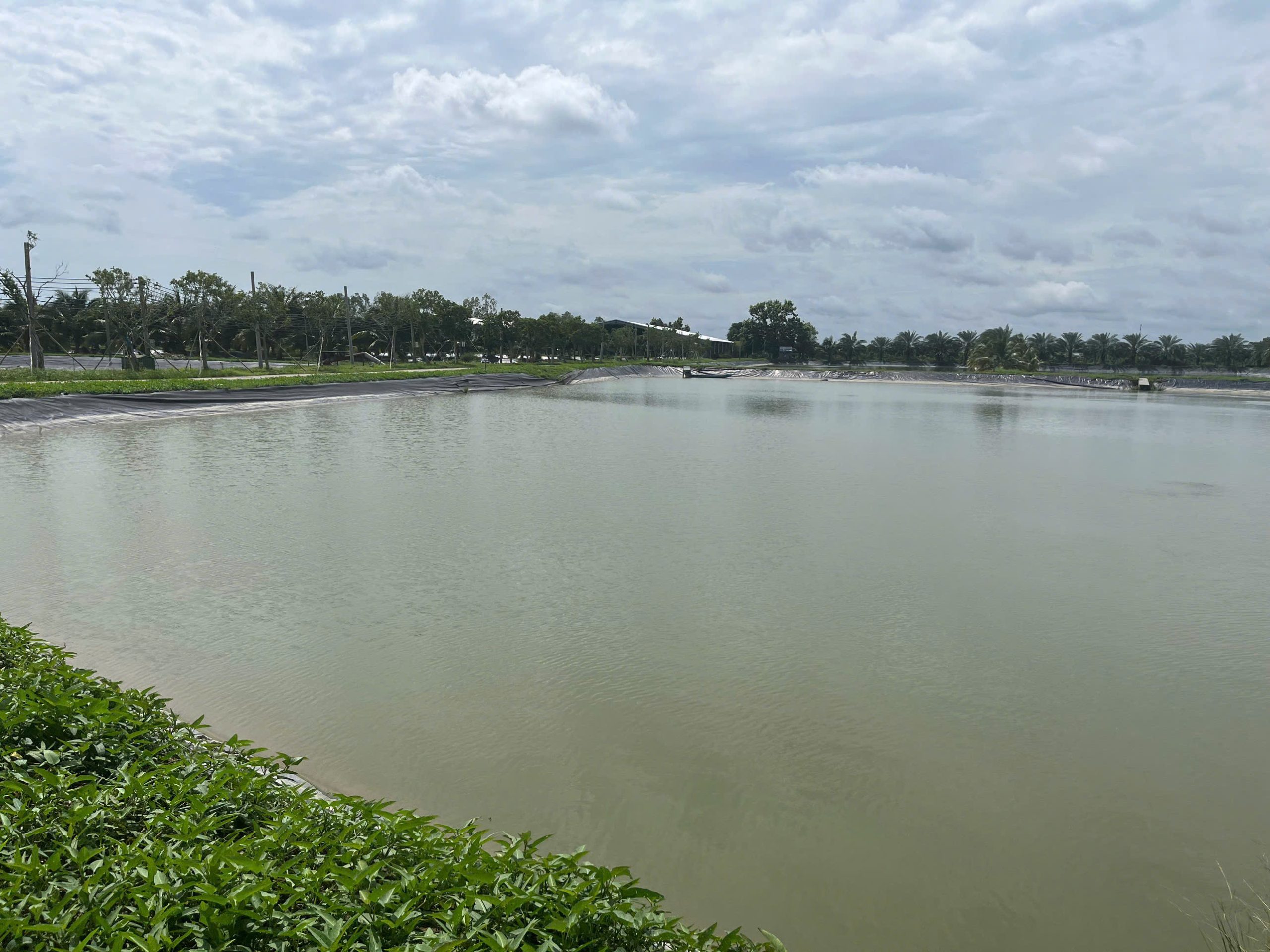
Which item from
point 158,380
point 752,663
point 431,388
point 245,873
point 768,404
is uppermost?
point 158,380

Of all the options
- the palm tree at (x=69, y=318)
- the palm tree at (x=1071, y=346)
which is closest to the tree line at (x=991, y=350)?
the palm tree at (x=1071, y=346)

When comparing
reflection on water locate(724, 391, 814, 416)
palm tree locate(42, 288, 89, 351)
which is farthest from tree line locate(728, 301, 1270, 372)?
palm tree locate(42, 288, 89, 351)

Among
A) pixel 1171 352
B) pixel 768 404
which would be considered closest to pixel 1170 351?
pixel 1171 352

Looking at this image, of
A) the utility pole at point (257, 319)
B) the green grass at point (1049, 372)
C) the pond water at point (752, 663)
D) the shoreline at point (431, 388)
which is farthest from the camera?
the green grass at point (1049, 372)

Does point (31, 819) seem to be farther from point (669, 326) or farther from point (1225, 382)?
point (669, 326)

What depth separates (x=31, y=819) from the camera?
8.84 ft

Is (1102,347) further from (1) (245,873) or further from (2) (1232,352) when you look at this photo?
(1) (245,873)

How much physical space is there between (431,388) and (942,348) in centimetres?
6937

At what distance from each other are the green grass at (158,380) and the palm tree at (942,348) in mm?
63288

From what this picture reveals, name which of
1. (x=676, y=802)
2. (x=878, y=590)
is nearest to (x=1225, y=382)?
(x=878, y=590)

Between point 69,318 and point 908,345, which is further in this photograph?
point 908,345

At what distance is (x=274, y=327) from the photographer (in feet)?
145

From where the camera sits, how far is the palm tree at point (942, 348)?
89.2m

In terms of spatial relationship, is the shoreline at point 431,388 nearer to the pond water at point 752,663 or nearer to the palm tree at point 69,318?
the pond water at point 752,663
